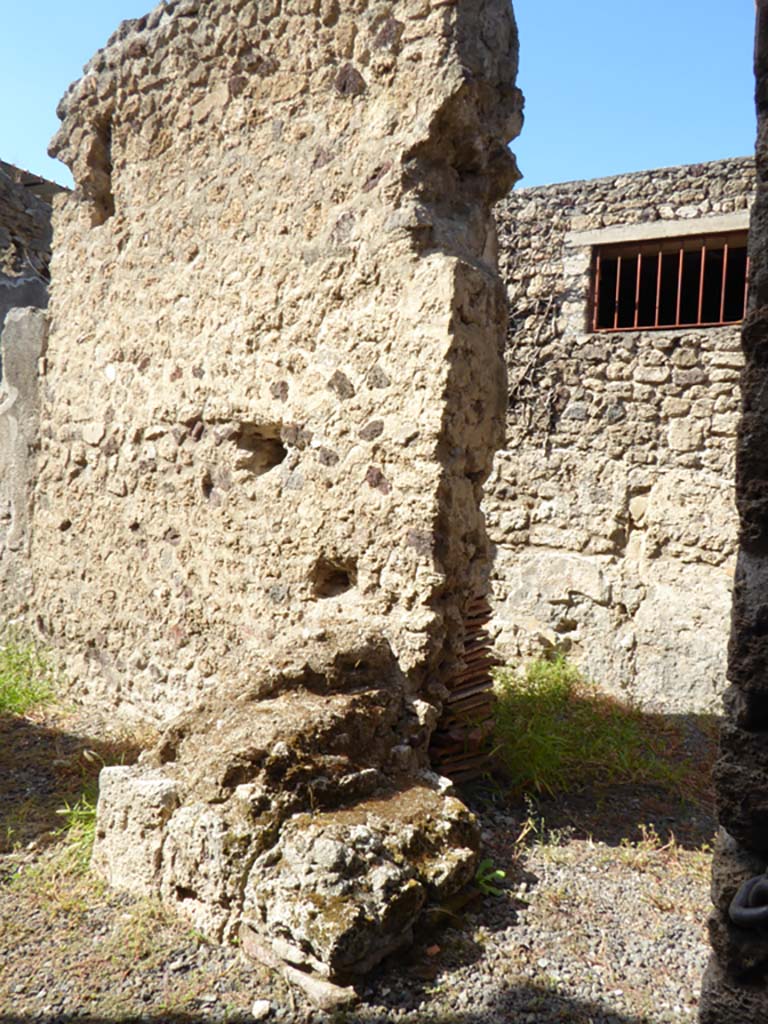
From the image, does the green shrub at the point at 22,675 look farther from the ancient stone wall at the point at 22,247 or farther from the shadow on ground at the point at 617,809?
the ancient stone wall at the point at 22,247

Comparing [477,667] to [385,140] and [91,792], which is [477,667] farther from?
[385,140]

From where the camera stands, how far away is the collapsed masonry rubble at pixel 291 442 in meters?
2.77

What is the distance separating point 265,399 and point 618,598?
3162 mm

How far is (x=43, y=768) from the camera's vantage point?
396cm

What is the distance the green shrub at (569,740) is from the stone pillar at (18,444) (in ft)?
9.53

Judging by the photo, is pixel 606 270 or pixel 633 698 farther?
pixel 606 270

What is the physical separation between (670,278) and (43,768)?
594cm

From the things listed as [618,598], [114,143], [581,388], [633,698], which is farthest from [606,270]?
[114,143]

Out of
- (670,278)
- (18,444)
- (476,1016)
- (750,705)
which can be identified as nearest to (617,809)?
(476,1016)

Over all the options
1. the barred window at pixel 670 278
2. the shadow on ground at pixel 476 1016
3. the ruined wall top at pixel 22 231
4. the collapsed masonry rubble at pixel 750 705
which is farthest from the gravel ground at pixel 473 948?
the ruined wall top at pixel 22 231

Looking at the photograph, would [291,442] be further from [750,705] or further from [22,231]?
[22,231]

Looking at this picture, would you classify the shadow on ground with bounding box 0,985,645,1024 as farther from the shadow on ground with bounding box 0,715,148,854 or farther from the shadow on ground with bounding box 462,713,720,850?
the shadow on ground with bounding box 0,715,148,854

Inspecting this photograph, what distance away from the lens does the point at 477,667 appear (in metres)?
3.73

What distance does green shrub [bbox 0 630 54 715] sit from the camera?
15.4 ft
